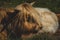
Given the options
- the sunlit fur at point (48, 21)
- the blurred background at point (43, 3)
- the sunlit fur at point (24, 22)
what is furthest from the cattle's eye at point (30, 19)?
the blurred background at point (43, 3)

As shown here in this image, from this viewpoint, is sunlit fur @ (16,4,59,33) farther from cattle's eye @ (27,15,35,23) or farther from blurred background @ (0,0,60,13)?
blurred background @ (0,0,60,13)

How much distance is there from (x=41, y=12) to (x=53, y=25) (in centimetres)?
37

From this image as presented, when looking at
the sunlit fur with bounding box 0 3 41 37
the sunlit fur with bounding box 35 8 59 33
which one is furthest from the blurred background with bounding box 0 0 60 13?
the sunlit fur with bounding box 0 3 41 37

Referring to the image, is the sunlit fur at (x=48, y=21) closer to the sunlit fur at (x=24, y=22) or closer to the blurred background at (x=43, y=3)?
the sunlit fur at (x=24, y=22)

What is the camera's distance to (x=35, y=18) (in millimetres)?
6852

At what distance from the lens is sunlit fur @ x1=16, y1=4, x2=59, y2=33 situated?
689cm

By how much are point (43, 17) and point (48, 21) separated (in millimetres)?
132

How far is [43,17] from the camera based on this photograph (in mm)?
7098

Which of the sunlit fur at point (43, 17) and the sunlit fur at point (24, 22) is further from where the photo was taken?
the sunlit fur at point (43, 17)

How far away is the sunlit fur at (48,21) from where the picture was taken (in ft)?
22.8

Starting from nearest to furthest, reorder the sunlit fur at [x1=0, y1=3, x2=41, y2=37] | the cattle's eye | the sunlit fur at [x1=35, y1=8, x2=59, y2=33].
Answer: the sunlit fur at [x1=0, y1=3, x2=41, y2=37] < the cattle's eye < the sunlit fur at [x1=35, y1=8, x2=59, y2=33]

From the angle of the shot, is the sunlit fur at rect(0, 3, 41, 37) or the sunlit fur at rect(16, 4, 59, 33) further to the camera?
the sunlit fur at rect(16, 4, 59, 33)

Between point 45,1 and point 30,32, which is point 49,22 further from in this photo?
point 45,1

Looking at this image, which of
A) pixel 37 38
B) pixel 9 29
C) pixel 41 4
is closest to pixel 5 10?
pixel 9 29
